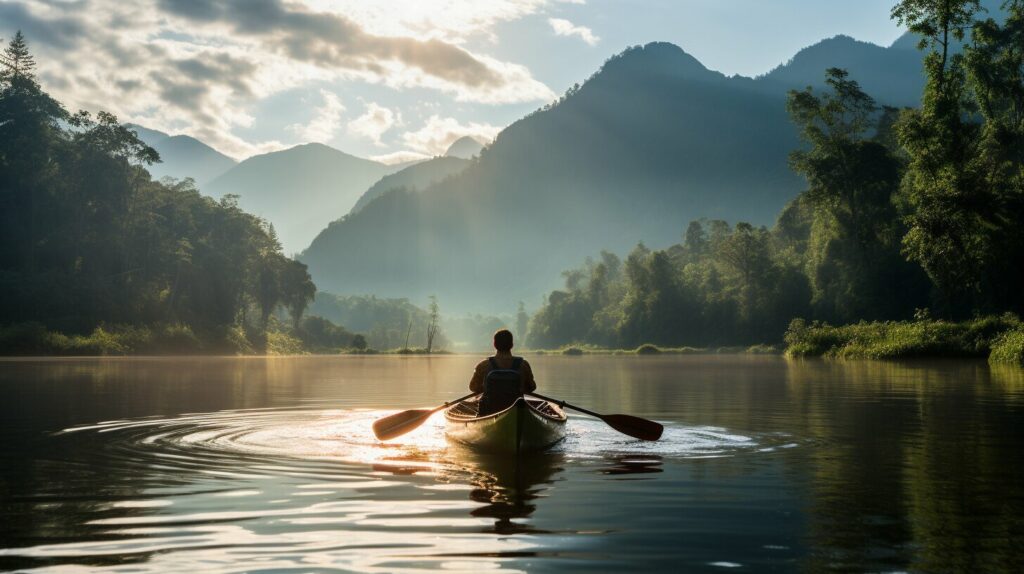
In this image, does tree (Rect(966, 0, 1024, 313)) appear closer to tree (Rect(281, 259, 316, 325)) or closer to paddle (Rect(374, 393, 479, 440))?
paddle (Rect(374, 393, 479, 440))

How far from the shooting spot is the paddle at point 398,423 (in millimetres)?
14594

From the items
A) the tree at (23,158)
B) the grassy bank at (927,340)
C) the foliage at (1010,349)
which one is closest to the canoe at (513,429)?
the foliage at (1010,349)

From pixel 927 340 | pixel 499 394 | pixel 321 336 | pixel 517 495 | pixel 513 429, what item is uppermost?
pixel 927 340

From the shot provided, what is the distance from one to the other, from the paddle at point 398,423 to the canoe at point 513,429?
852 mm

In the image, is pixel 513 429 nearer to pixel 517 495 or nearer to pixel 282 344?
pixel 517 495

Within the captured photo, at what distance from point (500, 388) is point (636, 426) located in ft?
7.90

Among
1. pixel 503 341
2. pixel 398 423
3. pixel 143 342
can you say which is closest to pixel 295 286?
pixel 143 342

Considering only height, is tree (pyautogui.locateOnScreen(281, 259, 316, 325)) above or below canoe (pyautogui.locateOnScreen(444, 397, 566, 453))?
above

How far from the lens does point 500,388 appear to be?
45.3ft

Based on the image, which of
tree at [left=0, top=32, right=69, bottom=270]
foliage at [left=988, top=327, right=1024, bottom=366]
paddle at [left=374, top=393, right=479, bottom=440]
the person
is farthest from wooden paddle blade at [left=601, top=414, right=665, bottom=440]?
tree at [left=0, top=32, right=69, bottom=270]

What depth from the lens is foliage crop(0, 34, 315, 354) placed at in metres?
80.4

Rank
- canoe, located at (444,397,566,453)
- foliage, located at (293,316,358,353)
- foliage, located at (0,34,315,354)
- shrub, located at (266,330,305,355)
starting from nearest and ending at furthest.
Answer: canoe, located at (444,397,566,453) < foliage, located at (0,34,315,354) < shrub, located at (266,330,305,355) < foliage, located at (293,316,358,353)

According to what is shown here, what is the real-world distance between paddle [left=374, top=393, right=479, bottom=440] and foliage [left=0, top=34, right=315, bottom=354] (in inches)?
2709

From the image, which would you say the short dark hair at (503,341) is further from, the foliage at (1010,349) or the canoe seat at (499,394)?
the foliage at (1010,349)
